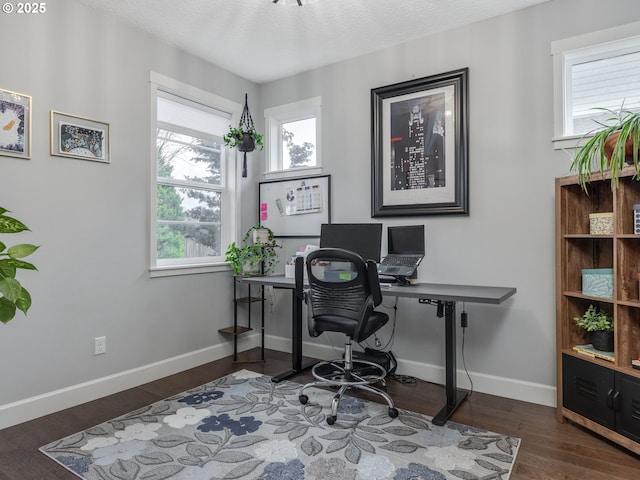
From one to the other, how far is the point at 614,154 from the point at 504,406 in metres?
1.68

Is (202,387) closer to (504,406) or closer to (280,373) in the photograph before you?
(280,373)

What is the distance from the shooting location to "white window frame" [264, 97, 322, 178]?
3698 mm

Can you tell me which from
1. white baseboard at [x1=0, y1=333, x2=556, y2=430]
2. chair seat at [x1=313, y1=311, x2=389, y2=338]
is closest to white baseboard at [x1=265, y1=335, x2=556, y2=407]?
white baseboard at [x1=0, y1=333, x2=556, y2=430]

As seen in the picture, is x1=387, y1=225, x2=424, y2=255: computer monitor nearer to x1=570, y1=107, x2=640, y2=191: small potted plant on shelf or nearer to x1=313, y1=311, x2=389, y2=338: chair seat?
x1=313, y1=311, x2=389, y2=338: chair seat

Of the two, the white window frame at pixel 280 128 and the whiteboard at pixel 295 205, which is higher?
the white window frame at pixel 280 128

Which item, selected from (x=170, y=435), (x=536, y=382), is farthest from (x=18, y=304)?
(x=536, y=382)

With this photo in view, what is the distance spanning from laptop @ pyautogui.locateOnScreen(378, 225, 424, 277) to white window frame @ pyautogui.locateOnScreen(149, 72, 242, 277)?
1.59 meters

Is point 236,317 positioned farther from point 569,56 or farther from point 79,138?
point 569,56

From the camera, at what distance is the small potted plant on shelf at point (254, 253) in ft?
11.9

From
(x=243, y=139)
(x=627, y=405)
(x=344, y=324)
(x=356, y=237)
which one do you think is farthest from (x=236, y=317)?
(x=627, y=405)

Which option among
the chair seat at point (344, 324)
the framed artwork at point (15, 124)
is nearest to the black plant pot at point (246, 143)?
the framed artwork at point (15, 124)

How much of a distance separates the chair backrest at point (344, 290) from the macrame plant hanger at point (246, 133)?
5.12 ft

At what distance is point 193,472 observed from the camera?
1.88 meters

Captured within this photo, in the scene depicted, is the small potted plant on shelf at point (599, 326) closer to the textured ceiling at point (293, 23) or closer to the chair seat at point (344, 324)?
the chair seat at point (344, 324)
